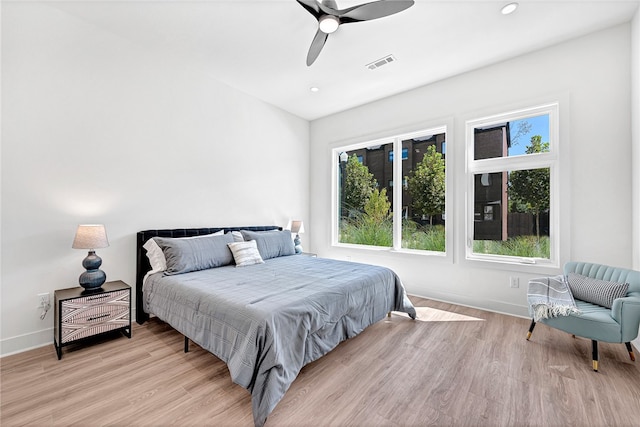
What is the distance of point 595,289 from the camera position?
238cm

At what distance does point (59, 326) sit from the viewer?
2.26 meters

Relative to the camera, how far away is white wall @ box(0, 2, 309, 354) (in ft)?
7.77

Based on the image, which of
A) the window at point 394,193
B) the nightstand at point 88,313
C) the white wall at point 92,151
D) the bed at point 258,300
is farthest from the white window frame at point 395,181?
the nightstand at point 88,313

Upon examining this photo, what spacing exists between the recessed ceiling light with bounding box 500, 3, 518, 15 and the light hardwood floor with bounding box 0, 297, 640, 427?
3079 mm

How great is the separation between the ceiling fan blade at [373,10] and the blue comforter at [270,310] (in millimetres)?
2214

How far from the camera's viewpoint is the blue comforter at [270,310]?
169 centimetres

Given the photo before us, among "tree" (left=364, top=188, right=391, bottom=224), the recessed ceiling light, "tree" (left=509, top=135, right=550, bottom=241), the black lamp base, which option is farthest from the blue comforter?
the recessed ceiling light

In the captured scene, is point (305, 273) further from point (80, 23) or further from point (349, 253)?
point (80, 23)

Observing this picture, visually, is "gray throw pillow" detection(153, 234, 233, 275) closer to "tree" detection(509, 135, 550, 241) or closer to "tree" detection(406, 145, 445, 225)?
"tree" detection(406, 145, 445, 225)

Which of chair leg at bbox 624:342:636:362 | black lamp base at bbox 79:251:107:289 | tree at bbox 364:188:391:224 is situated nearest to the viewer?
chair leg at bbox 624:342:636:362

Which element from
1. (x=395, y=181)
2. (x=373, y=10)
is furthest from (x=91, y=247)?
(x=395, y=181)

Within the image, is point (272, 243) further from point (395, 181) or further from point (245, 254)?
point (395, 181)

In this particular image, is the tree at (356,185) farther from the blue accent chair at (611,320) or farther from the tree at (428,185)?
the blue accent chair at (611,320)

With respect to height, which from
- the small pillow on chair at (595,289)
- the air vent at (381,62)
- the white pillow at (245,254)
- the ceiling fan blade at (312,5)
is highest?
the air vent at (381,62)
